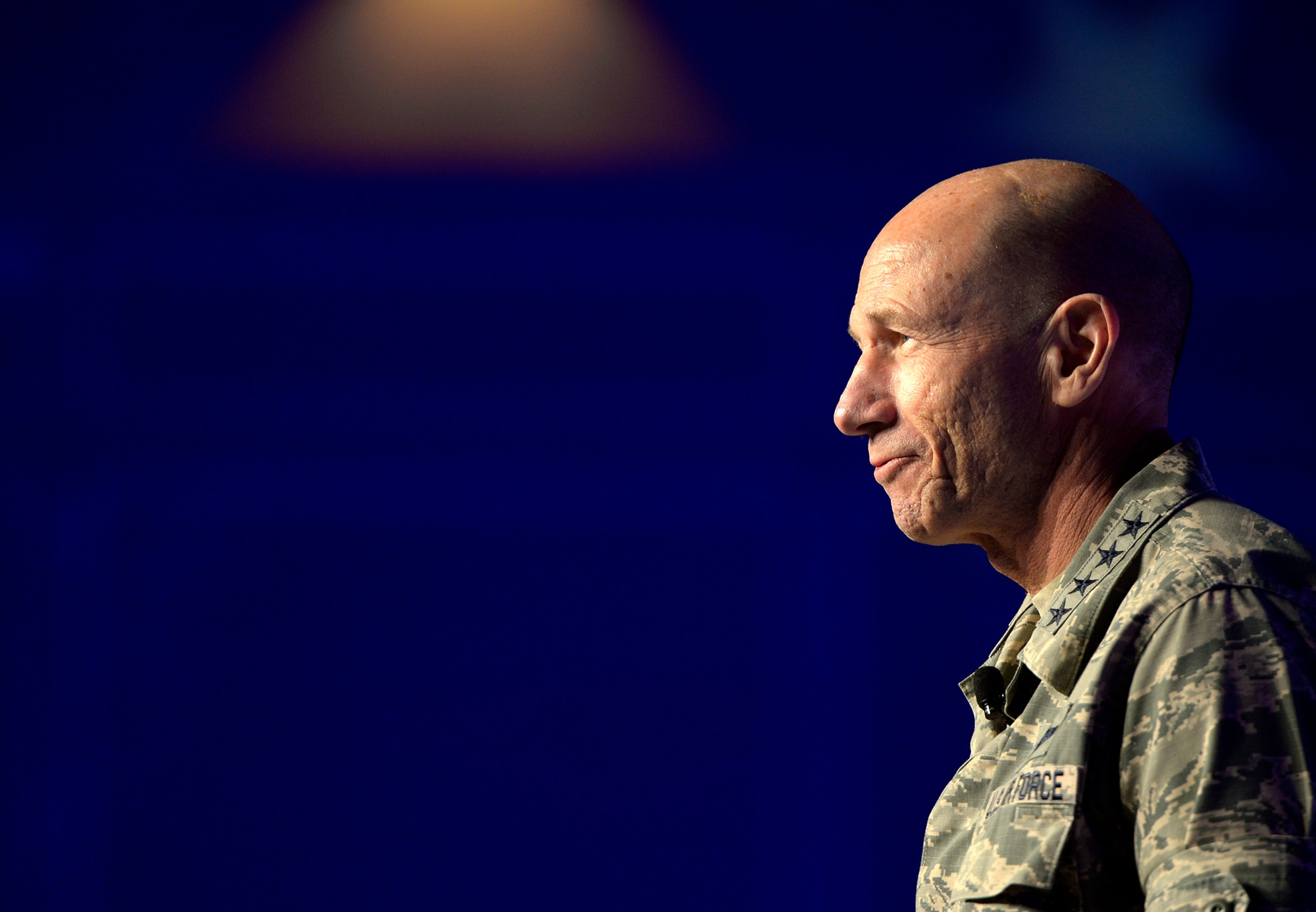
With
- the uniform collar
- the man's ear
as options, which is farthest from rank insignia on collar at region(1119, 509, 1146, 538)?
the man's ear

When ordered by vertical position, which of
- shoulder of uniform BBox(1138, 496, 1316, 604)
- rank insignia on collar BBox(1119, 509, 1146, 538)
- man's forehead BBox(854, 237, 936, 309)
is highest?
man's forehead BBox(854, 237, 936, 309)

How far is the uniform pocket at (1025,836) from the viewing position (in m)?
0.79

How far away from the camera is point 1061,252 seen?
3.32 feet

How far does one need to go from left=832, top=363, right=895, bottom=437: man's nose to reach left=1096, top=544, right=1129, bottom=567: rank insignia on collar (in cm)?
22

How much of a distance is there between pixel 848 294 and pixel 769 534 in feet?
→ 1.49

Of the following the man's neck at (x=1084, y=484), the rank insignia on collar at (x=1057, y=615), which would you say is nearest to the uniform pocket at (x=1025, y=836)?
the rank insignia on collar at (x=1057, y=615)

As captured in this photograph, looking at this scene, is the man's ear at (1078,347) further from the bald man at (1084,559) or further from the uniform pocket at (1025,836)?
the uniform pocket at (1025,836)

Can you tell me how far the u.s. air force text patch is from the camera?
0.79 m

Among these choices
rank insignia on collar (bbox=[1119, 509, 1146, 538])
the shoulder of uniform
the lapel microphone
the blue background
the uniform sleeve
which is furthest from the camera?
the blue background

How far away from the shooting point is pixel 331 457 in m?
2.21

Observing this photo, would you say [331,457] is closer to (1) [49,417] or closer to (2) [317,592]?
(2) [317,592]

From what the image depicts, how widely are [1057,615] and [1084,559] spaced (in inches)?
2.0

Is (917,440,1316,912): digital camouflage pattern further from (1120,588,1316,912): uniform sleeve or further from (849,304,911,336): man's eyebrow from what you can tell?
(849,304,911,336): man's eyebrow

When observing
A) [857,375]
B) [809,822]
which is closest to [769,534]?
[809,822]
